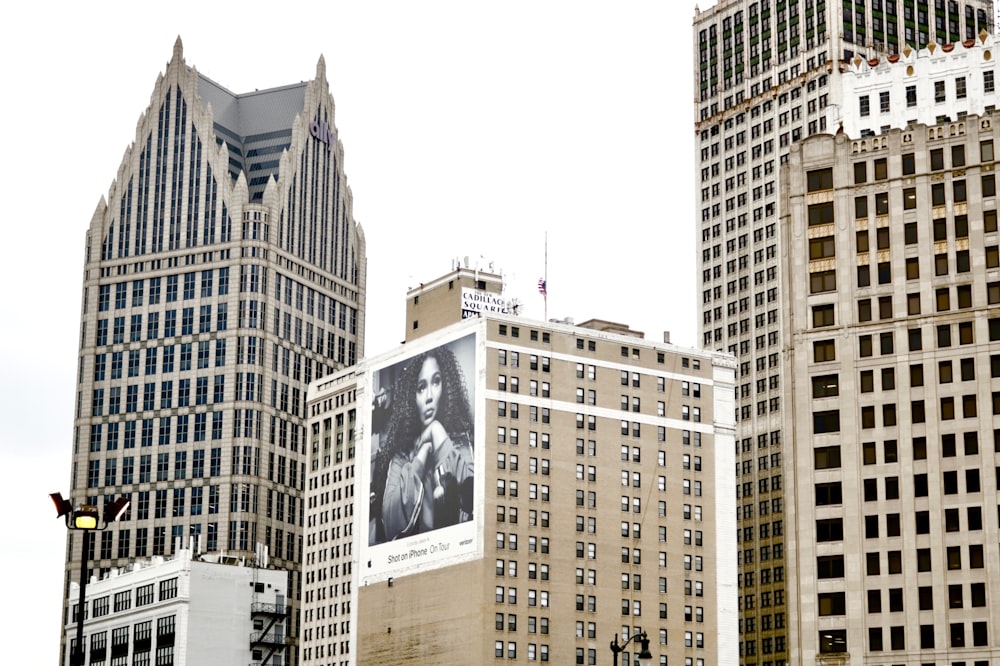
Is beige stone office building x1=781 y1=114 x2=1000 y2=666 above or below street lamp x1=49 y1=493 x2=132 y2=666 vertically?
above

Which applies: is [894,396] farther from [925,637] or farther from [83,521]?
[83,521]

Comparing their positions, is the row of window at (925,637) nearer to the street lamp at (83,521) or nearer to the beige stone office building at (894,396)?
the beige stone office building at (894,396)

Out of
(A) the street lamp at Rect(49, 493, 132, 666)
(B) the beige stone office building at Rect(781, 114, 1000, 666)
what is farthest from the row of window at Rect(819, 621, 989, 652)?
(A) the street lamp at Rect(49, 493, 132, 666)

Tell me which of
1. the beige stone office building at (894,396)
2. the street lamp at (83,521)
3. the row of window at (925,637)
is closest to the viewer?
the street lamp at (83,521)

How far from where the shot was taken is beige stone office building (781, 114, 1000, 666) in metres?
149

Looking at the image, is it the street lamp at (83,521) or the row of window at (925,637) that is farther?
the row of window at (925,637)

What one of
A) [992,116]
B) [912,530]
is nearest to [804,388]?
[912,530]

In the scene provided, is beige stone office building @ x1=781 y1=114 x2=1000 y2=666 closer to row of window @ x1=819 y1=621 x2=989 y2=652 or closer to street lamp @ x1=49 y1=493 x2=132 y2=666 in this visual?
row of window @ x1=819 y1=621 x2=989 y2=652

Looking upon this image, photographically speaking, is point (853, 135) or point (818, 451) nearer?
point (818, 451)

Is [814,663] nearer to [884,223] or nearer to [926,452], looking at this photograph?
[926,452]

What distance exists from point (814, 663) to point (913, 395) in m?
24.4

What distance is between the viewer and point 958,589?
147750 mm

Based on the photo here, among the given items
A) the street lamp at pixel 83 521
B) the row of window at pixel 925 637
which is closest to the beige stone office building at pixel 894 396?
the row of window at pixel 925 637

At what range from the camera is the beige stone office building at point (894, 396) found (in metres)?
149
